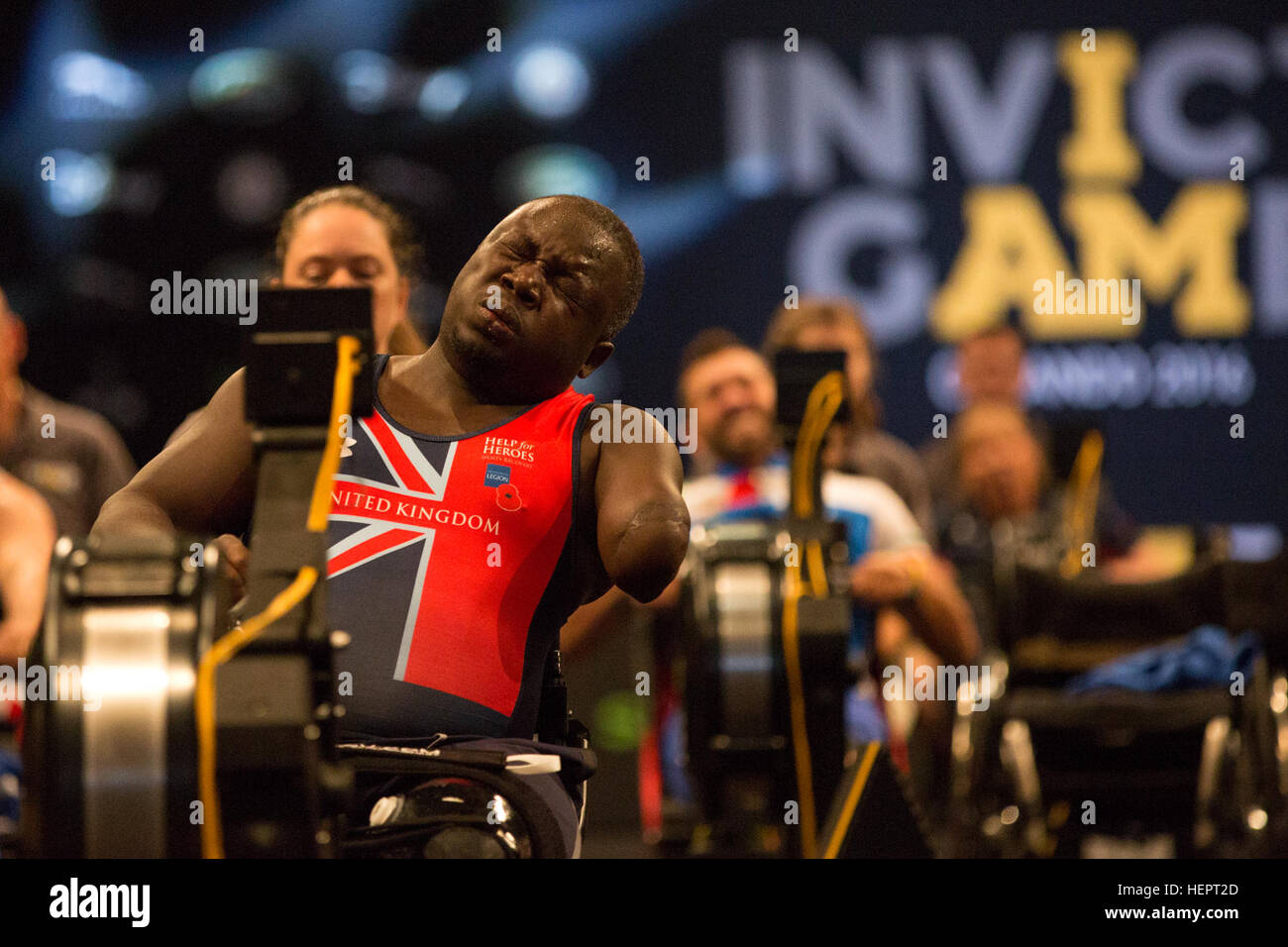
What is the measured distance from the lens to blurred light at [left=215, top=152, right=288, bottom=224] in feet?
22.3

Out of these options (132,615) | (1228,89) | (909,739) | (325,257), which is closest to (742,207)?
(1228,89)

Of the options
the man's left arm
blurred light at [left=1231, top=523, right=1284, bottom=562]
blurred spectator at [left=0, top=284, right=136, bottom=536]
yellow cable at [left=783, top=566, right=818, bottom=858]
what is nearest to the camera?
the man's left arm

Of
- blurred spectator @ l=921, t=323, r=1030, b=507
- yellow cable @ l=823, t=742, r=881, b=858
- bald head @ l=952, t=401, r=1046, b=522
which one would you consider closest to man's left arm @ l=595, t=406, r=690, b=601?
yellow cable @ l=823, t=742, r=881, b=858

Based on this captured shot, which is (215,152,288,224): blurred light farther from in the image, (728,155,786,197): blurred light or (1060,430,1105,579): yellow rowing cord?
(1060,430,1105,579): yellow rowing cord

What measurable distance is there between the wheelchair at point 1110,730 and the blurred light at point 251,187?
3788mm

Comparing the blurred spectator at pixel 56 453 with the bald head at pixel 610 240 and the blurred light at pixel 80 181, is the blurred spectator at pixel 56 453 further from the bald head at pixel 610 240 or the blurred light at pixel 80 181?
the bald head at pixel 610 240

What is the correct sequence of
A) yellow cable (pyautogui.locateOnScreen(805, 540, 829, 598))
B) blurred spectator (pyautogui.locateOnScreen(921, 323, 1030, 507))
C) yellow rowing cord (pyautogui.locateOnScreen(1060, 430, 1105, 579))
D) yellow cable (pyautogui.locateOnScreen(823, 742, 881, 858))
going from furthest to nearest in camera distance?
blurred spectator (pyautogui.locateOnScreen(921, 323, 1030, 507))
yellow rowing cord (pyautogui.locateOnScreen(1060, 430, 1105, 579))
yellow cable (pyautogui.locateOnScreen(805, 540, 829, 598))
yellow cable (pyautogui.locateOnScreen(823, 742, 881, 858))

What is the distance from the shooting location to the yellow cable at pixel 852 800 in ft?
7.71

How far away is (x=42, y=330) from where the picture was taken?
6.70 m

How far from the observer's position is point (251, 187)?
6832mm

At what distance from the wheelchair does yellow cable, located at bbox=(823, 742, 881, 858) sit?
1724mm

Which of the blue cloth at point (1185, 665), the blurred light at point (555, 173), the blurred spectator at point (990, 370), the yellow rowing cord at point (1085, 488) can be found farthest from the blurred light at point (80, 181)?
the blue cloth at point (1185, 665)

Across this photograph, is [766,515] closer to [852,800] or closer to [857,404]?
[857,404]
